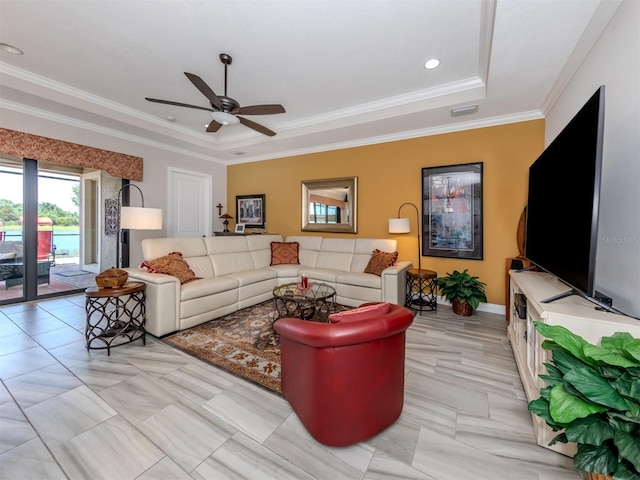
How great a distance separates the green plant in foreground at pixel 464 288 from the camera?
3.47 m

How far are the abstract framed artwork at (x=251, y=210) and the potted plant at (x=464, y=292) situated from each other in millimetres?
3883

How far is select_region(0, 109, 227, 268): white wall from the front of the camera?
363cm

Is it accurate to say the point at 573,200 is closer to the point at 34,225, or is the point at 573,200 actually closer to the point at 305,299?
the point at 305,299

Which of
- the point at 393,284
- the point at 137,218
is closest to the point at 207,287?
the point at 137,218

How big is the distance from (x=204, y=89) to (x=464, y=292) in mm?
3671

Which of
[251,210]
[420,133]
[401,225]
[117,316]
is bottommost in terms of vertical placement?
[117,316]

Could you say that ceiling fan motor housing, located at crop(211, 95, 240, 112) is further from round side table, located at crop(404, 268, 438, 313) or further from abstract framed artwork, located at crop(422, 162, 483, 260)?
round side table, located at crop(404, 268, 438, 313)

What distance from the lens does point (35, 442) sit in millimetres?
1488

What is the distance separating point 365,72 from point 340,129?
1150 mm

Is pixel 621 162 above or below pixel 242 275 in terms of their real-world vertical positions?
above

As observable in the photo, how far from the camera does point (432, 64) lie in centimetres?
281

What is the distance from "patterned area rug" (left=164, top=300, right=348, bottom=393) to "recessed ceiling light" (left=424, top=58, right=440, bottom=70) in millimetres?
3241

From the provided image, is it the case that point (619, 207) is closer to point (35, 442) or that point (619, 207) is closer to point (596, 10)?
point (596, 10)

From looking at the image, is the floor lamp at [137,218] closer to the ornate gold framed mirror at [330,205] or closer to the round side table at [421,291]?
the ornate gold framed mirror at [330,205]
